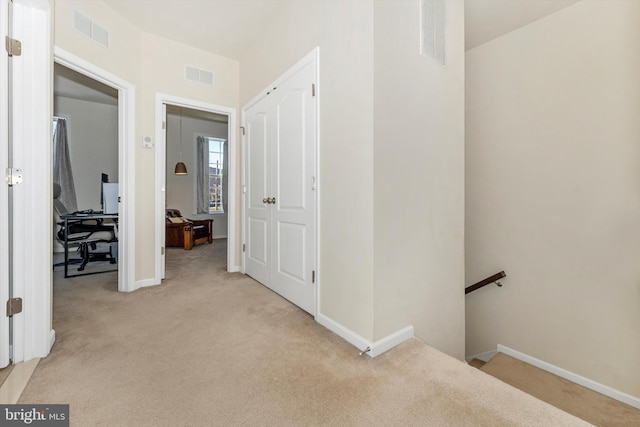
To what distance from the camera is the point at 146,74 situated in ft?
9.97

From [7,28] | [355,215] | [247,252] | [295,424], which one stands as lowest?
[295,424]

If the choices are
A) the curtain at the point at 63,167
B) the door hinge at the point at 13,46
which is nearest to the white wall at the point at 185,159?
the curtain at the point at 63,167

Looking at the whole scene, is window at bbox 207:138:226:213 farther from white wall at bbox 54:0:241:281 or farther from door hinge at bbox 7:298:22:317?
door hinge at bbox 7:298:22:317

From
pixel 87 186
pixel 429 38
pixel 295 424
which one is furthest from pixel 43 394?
pixel 87 186

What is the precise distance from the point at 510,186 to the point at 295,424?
3.07m

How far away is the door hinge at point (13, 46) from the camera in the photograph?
1.54 m

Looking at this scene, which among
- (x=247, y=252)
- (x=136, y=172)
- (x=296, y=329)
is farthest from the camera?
(x=247, y=252)

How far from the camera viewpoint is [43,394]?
132 centimetres

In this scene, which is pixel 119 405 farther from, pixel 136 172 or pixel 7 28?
pixel 136 172

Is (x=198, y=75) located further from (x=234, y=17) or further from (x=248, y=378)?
(x=248, y=378)

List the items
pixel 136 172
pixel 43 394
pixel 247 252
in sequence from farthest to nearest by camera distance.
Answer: pixel 247 252 → pixel 136 172 → pixel 43 394

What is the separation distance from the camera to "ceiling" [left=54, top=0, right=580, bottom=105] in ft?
8.43

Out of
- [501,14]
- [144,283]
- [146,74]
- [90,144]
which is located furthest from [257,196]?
[90,144]

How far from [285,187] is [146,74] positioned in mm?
2057
